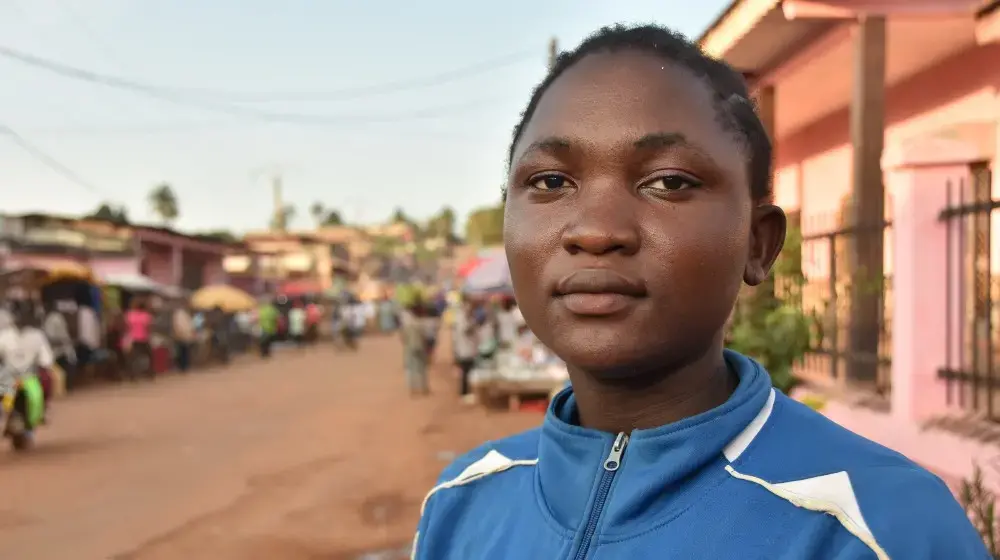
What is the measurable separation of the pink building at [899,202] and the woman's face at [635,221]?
11.9 inches

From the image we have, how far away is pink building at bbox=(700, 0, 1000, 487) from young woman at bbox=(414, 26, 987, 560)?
0.29 meters

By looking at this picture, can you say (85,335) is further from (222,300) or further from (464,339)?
(464,339)

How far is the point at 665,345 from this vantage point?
1021mm

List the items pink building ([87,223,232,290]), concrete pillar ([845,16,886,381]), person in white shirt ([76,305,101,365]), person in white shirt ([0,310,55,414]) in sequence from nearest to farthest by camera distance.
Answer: concrete pillar ([845,16,886,381]) → person in white shirt ([0,310,55,414]) → person in white shirt ([76,305,101,365]) → pink building ([87,223,232,290])

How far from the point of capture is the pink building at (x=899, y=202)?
13.8ft

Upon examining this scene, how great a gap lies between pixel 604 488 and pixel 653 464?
9 centimetres

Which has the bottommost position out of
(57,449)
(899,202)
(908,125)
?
(57,449)

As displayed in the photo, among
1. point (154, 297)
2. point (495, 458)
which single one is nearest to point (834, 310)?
point (495, 458)

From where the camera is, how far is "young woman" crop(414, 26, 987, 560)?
0.93 meters

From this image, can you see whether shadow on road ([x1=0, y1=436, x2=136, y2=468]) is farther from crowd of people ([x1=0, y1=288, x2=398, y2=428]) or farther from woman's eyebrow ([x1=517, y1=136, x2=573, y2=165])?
woman's eyebrow ([x1=517, y1=136, x2=573, y2=165])

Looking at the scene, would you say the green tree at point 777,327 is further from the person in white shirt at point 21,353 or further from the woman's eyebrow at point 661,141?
the person in white shirt at point 21,353

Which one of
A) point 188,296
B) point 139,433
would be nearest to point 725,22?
point 139,433

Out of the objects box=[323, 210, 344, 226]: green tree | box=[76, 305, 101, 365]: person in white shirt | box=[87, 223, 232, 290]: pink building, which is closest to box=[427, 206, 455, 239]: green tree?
box=[323, 210, 344, 226]: green tree

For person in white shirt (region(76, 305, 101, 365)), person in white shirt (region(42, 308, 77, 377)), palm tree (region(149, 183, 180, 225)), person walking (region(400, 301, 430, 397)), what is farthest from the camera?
palm tree (region(149, 183, 180, 225))
